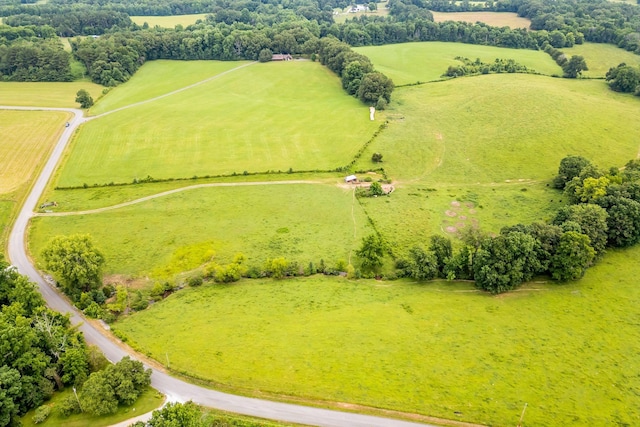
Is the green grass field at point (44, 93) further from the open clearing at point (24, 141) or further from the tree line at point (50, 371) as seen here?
the tree line at point (50, 371)

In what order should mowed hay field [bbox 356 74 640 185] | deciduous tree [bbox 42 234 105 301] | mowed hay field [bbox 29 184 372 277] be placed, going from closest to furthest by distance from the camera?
deciduous tree [bbox 42 234 105 301], mowed hay field [bbox 29 184 372 277], mowed hay field [bbox 356 74 640 185]

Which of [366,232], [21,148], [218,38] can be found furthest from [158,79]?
[366,232]

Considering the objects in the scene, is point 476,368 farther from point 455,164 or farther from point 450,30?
point 450,30

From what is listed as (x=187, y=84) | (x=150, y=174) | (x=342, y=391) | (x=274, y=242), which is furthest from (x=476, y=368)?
(x=187, y=84)

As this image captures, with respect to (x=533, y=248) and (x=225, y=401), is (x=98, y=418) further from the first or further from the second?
(x=533, y=248)

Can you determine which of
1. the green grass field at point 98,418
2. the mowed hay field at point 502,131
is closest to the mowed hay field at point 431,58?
the mowed hay field at point 502,131

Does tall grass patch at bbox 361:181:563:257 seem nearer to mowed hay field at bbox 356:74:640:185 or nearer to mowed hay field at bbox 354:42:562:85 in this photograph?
mowed hay field at bbox 356:74:640:185

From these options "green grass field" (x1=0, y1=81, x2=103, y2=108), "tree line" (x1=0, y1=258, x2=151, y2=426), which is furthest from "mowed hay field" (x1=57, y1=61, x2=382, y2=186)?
"tree line" (x1=0, y1=258, x2=151, y2=426)
